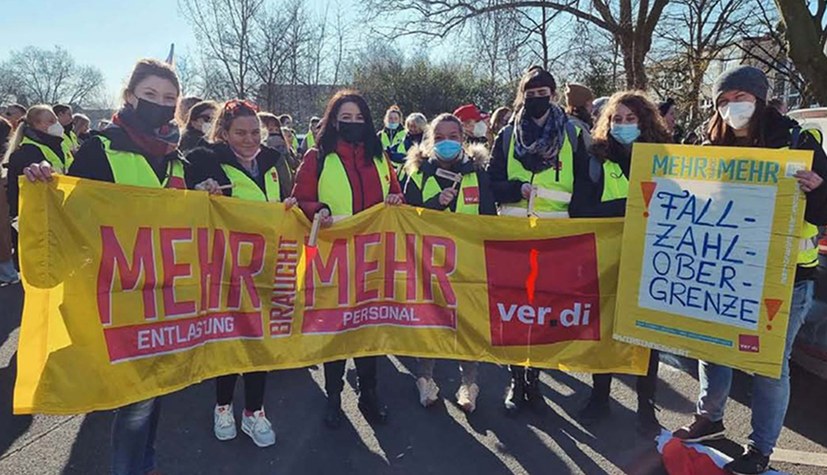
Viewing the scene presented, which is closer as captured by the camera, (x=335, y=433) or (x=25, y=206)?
(x=25, y=206)

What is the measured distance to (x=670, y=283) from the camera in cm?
327

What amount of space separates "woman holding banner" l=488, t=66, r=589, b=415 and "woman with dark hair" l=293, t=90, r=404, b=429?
0.79 metres

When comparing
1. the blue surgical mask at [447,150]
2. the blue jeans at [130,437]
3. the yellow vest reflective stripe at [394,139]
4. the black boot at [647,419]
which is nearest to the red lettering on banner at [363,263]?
the blue surgical mask at [447,150]

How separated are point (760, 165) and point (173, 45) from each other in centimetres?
351

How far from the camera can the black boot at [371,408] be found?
13.1ft

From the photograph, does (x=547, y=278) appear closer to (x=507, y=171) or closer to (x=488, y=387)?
(x=507, y=171)

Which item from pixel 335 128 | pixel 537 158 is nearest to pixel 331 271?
pixel 335 128

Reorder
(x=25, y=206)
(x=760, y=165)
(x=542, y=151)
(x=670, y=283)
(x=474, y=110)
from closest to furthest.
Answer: (x=25, y=206) → (x=760, y=165) → (x=670, y=283) → (x=542, y=151) → (x=474, y=110)

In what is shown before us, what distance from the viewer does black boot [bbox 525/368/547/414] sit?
414 cm

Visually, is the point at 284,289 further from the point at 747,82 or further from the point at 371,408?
the point at 747,82

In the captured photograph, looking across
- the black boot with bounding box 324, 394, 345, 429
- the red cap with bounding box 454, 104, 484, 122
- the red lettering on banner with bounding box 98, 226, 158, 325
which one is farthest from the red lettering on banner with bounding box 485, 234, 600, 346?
the red cap with bounding box 454, 104, 484, 122

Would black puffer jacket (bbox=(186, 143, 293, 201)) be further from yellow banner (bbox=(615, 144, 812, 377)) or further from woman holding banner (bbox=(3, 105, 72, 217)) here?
woman holding banner (bbox=(3, 105, 72, 217))

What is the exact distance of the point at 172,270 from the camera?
305cm

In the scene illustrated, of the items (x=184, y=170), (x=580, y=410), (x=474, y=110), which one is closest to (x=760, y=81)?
(x=580, y=410)
